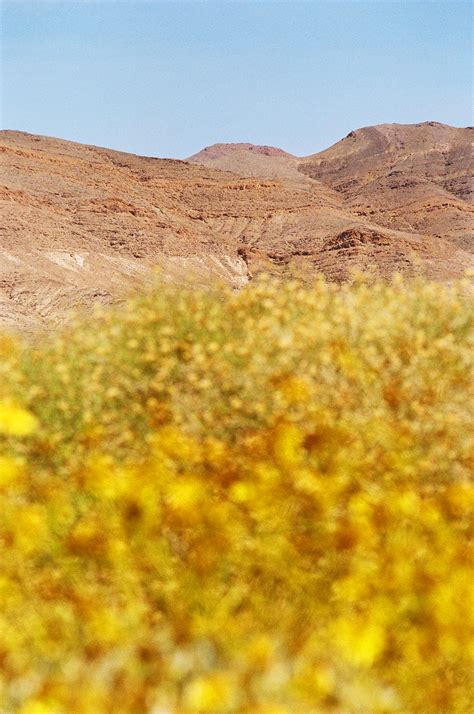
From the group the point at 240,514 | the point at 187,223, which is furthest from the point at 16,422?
the point at 187,223

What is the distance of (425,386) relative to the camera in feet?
16.0

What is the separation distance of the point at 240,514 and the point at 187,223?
57.0 m

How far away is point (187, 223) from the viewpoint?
196 feet

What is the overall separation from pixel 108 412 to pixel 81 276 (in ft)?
115

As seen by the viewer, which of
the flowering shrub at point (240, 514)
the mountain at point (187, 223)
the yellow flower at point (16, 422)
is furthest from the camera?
the mountain at point (187, 223)

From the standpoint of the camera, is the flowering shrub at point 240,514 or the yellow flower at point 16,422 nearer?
the flowering shrub at point 240,514

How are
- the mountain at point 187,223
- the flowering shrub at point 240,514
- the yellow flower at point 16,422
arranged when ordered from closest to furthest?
the flowering shrub at point 240,514 < the yellow flower at point 16,422 < the mountain at point 187,223

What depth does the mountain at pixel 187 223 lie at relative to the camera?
38.3m

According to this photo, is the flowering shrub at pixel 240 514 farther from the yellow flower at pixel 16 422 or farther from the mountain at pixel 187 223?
the mountain at pixel 187 223

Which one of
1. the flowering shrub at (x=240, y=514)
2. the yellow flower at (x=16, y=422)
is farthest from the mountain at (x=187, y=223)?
the yellow flower at (x=16, y=422)

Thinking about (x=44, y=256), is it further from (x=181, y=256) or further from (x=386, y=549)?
(x=386, y=549)

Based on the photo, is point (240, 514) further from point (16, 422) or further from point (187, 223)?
point (187, 223)

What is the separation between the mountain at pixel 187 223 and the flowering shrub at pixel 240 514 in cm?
1880

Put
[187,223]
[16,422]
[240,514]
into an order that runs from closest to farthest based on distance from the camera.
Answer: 1. [240,514]
2. [16,422]
3. [187,223]
